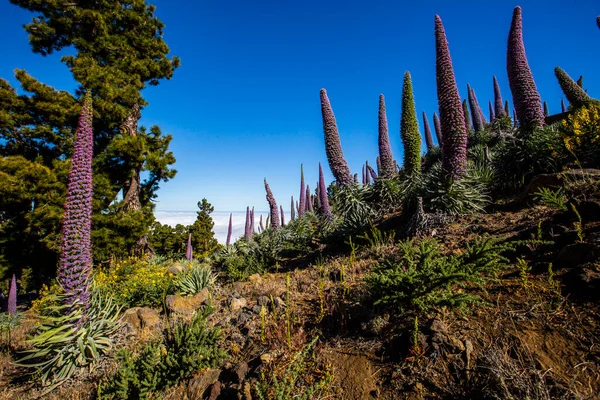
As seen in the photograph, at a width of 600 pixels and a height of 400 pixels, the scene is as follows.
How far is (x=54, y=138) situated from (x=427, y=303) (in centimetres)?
1577

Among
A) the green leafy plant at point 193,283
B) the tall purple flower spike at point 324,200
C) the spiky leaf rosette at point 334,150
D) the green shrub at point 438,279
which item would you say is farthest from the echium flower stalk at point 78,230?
the tall purple flower spike at point 324,200

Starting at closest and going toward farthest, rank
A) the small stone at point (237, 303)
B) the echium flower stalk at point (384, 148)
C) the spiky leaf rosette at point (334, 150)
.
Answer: the small stone at point (237, 303)
the spiky leaf rosette at point (334, 150)
the echium flower stalk at point (384, 148)

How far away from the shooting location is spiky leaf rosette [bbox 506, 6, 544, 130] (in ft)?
20.6

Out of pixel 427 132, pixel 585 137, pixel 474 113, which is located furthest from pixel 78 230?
pixel 427 132

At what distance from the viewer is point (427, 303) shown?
8.21 feet

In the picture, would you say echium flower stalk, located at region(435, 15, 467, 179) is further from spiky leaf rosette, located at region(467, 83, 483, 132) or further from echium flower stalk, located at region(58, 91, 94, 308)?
spiky leaf rosette, located at region(467, 83, 483, 132)

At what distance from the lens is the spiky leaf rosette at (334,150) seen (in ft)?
24.1

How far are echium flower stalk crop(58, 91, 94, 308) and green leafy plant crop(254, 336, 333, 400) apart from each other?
284cm

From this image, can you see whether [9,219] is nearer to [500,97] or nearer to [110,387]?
[110,387]

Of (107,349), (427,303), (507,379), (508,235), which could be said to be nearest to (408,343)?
(427,303)

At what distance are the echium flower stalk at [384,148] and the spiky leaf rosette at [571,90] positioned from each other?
733 cm

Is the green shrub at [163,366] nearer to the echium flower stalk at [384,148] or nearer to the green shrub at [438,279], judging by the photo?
the green shrub at [438,279]

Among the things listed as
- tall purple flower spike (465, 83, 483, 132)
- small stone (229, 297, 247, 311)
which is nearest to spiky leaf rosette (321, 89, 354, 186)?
small stone (229, 297, 247, 311)

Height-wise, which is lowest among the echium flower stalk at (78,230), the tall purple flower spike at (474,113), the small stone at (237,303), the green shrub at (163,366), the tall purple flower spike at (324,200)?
the green shrub at (163,366)
